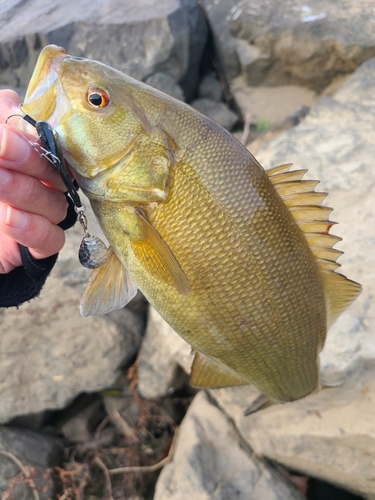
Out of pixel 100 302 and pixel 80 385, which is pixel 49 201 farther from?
pixel 80 385

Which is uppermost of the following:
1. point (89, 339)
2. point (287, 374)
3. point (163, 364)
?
point (287, 374)

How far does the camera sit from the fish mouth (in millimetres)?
1239

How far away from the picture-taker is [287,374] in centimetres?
177

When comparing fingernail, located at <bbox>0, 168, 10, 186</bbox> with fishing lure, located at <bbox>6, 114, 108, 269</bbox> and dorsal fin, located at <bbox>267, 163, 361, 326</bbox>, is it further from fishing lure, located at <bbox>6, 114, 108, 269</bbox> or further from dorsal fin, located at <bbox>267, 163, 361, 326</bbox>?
dorsal fin, located at <bbox>267, 163, 361, 326</bbox>

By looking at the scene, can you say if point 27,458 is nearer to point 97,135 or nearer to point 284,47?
point 97,135

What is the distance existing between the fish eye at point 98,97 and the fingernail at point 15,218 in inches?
16.6

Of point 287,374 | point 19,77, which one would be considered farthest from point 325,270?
point 19,77

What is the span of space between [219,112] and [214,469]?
3890 mm

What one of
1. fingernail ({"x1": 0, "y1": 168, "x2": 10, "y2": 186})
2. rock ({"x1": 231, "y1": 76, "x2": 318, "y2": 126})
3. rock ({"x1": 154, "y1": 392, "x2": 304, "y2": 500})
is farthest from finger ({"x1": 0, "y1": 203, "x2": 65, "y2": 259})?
rock ({"x1": 231, "y1": 76, "x2": 318, "y2": 126})

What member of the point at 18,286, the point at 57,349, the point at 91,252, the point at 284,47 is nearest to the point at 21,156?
the point at 91,252

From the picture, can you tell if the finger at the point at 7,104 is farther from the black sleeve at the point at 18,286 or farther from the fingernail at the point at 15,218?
the black sleeve at the point at 18,286

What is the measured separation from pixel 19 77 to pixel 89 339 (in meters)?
3.54

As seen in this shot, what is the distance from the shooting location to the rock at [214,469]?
94.0 inches

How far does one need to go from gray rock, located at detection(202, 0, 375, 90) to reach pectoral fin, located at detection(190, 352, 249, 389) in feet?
13.7
